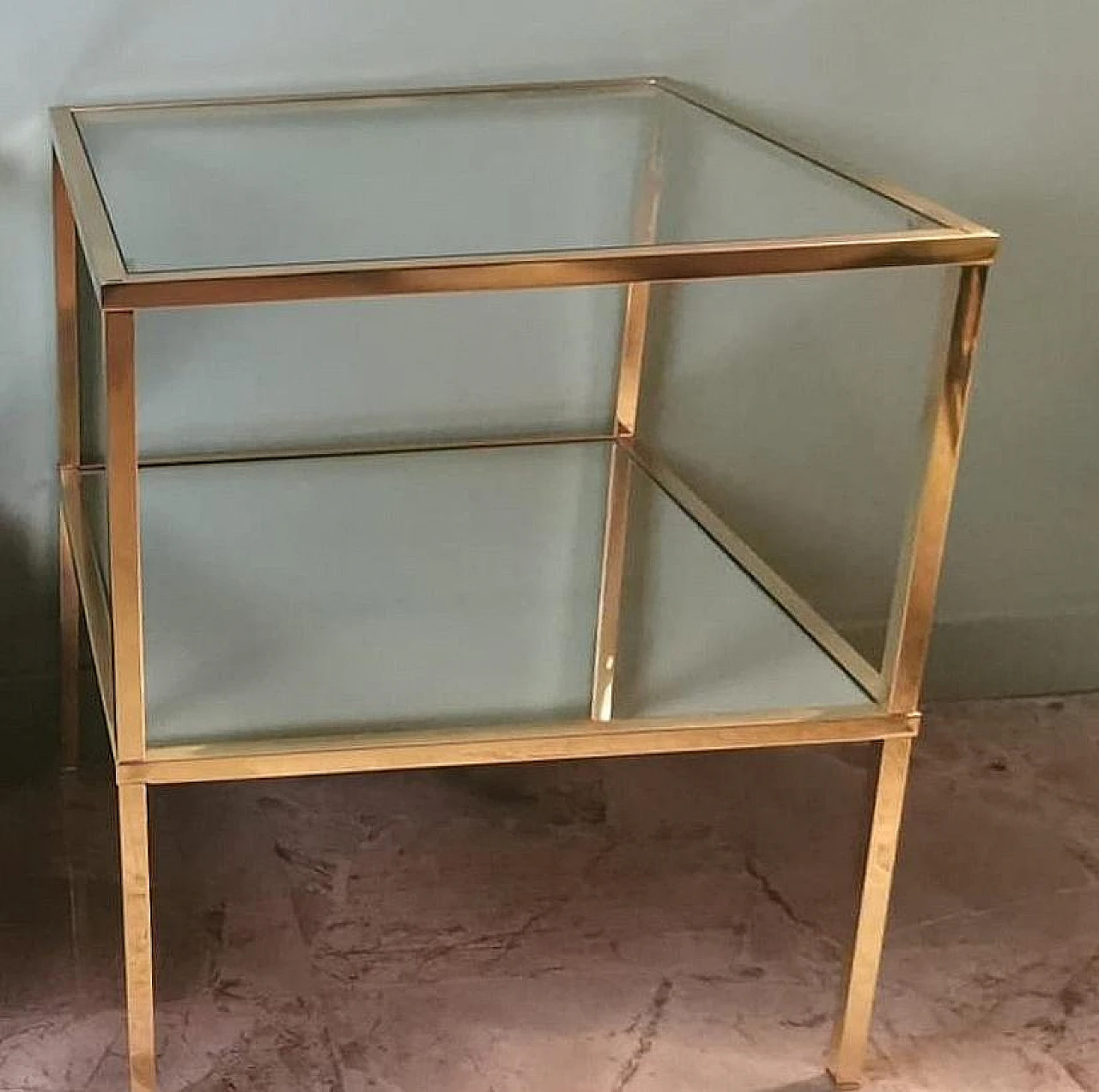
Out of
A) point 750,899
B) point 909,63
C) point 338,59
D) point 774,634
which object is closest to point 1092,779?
point 750,899

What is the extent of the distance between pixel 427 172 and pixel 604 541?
290 millimetres

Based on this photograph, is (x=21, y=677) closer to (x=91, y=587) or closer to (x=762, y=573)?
(x=91, y=587)

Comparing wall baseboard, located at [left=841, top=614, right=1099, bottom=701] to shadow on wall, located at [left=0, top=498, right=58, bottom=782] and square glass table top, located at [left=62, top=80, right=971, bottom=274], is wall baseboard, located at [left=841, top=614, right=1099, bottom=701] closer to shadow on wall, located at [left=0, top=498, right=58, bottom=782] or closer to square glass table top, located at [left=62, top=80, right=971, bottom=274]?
square glass table top, located at [left=62, top=80, right=971, bottom=274]

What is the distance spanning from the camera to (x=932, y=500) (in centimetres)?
107

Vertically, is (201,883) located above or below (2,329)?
below

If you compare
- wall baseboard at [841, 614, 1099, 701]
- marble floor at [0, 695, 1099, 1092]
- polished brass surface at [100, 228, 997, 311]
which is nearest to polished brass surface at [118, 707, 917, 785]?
marble floor at [0, 695, 1099, 1092]

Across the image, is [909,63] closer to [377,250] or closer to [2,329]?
[377,250]

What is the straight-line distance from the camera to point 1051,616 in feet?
5.52

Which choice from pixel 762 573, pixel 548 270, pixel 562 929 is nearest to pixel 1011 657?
pixel 762 573

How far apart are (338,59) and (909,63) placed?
444 millimetres

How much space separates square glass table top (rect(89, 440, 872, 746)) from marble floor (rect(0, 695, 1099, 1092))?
8.0 inches

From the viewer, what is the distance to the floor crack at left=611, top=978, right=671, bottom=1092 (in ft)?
3.94

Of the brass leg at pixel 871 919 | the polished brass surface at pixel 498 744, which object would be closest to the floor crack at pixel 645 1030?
the brass leg at pixel 871 919

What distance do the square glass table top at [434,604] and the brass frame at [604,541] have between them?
0.02 meters
